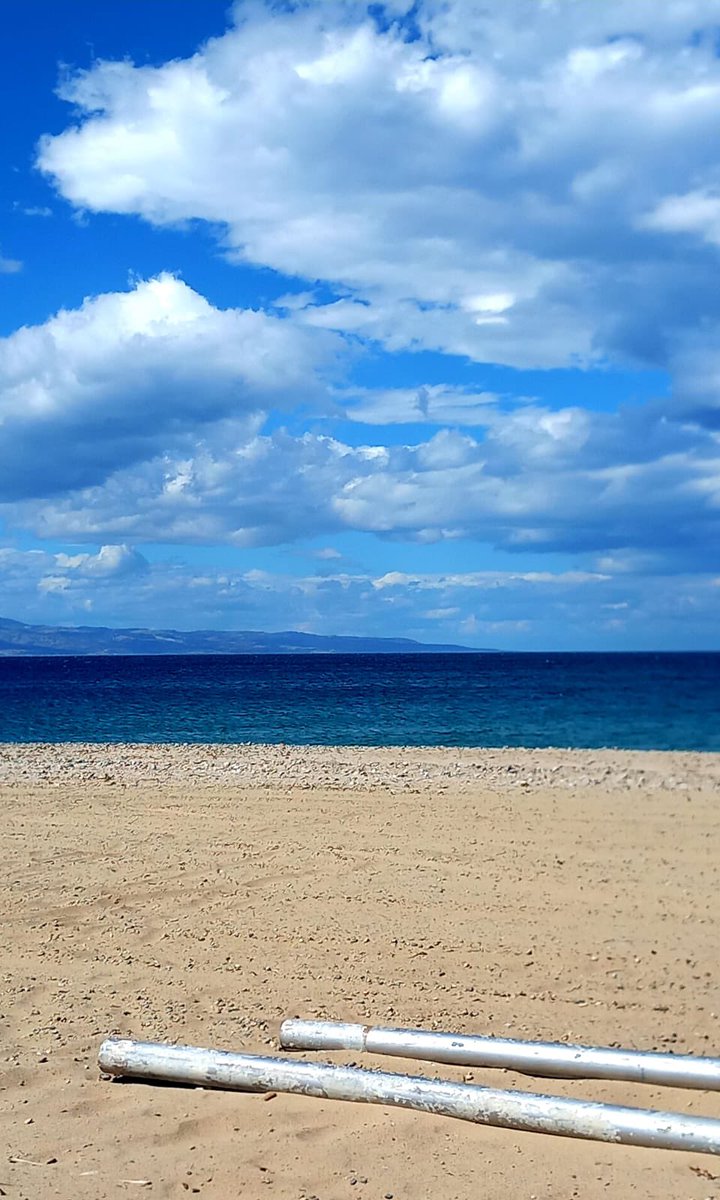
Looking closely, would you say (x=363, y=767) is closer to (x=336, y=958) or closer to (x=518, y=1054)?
(x=336, y=958)

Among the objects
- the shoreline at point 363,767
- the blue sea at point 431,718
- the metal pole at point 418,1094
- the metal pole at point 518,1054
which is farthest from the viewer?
the blue sea at point 431,718

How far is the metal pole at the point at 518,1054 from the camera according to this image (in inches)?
185

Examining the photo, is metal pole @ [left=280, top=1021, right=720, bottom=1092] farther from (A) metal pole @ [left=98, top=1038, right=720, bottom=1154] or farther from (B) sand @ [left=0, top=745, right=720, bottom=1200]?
(A) metal pole @ [left=98, top=1038, right=720, bottom=1154]

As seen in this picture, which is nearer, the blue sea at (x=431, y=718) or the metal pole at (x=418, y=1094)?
the metal pole at (x=418, y=1094)

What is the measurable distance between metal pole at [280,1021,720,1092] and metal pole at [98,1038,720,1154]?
0.45m

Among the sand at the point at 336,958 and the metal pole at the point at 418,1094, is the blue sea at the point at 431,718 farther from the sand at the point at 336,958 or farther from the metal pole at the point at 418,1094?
the metal pole at the point at 418,1094

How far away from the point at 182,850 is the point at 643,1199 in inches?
278

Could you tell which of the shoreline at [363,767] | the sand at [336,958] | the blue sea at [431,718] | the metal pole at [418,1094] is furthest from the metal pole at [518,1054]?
the blue sea at [431,718]

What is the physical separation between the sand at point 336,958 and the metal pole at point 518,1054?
0.07 m

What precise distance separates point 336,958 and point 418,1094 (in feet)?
8.66

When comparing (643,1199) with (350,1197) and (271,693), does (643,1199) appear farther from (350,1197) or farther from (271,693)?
(271,693)

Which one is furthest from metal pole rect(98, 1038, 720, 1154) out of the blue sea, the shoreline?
the blue sea

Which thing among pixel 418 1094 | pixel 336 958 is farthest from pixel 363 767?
pixel 418 1094

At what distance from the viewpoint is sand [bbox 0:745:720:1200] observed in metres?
4.08
